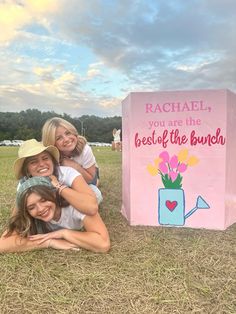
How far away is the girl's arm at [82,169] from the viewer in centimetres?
304

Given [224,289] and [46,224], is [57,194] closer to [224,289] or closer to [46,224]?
[46,224]

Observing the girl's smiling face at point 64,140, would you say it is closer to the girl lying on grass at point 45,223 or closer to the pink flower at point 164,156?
the girl lying on grass at point 45,223

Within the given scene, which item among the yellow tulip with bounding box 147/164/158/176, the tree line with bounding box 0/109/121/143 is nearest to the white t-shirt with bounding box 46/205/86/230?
the yellow tulip with bounding box 147/164/158/176

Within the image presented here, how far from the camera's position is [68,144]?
2.98 meters

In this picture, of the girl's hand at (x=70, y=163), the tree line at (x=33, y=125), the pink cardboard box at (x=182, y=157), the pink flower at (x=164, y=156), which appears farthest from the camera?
the tree line at (x=33, y=125)

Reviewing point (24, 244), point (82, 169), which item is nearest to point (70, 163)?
point (82, 169)

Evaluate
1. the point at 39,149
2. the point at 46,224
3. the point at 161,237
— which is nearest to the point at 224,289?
the point at 161,237

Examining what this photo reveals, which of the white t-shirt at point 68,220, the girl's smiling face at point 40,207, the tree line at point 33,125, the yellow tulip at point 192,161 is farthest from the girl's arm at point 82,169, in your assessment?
the tree line at point 33,125

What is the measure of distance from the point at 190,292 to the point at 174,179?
115 centimetres

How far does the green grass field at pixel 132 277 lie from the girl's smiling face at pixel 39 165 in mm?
498

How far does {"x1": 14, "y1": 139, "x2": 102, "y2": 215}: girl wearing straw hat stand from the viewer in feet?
7.76

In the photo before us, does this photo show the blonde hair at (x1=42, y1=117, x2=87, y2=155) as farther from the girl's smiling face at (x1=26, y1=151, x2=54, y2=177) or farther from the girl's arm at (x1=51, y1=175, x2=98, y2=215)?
the girl's arm at (x1=51, y1=175, x2=98, y2=215)

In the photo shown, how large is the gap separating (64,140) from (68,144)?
0.05m

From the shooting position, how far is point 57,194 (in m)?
2.41
